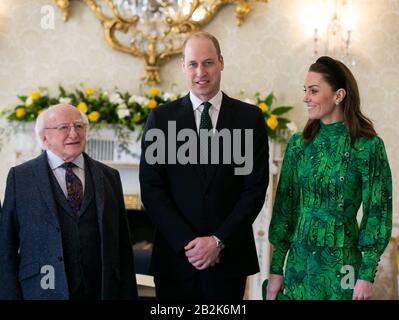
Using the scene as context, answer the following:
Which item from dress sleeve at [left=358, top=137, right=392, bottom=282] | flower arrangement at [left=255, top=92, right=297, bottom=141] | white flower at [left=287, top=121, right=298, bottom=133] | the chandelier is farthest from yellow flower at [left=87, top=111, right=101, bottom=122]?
dress sleeve at [left=358, top=137, right=392, bottom=282]

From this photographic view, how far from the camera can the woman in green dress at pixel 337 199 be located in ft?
7.07

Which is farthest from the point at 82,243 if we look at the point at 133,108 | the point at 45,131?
the point at 133,108

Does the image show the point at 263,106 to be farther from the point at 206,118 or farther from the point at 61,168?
the point at 61,168

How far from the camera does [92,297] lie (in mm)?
2281

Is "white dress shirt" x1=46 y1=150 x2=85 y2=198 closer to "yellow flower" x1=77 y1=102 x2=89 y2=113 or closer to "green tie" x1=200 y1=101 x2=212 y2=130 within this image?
"green tie" x1=200 y1=101 x2=212 y2=130

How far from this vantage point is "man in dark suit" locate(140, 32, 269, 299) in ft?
7.58

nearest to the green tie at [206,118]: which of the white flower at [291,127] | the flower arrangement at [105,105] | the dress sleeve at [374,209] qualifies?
the dress sleeve at [374,209]

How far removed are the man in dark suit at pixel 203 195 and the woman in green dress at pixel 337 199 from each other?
188mm

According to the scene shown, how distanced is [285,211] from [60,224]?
0.86 meters

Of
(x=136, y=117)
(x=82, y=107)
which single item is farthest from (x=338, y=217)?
(x=82, y=107)

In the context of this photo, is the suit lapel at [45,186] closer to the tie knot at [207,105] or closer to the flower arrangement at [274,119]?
the tie knot at [207,105]

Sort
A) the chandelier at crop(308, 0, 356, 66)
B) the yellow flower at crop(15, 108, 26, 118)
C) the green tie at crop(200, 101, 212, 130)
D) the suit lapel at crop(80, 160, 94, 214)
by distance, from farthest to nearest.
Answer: the chandelier at crop(308, 0, 356, 66) < the yellow flower at crop(15, 108, 26, 118) < the green tie at crop(200, 101, 212, 130) < the suit lapel at crop(80, 160, 94, 214)

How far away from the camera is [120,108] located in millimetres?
4453

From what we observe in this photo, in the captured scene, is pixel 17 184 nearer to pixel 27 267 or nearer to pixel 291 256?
pixel 27 267
